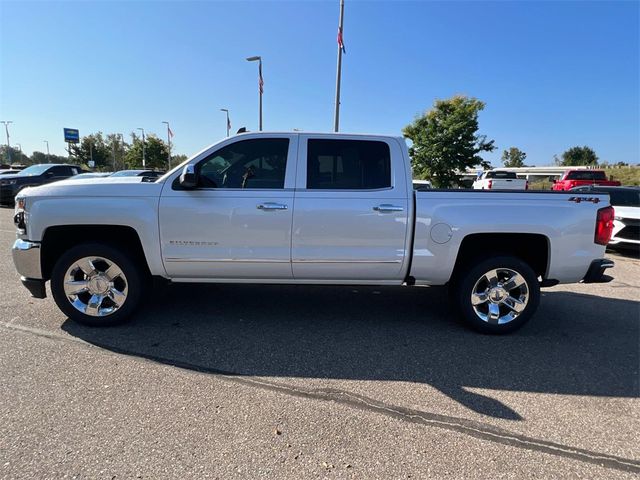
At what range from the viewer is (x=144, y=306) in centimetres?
461

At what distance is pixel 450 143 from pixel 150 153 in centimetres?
4254

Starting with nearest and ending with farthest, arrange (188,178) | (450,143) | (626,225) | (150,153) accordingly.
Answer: (188,178), (626,225), (450,143), (150,153)

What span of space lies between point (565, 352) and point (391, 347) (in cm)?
166

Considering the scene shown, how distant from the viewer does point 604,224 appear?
3.87 m

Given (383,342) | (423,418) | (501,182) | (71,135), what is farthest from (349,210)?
(71,135)

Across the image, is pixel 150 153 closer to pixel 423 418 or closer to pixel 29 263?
pixel 29 263

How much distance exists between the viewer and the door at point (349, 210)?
3.87 metres

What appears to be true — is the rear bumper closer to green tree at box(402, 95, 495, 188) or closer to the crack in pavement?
the crack in pavement

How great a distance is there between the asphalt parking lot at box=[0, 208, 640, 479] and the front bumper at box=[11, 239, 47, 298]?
0.44m

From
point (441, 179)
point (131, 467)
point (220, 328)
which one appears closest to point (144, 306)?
point (220, 328)

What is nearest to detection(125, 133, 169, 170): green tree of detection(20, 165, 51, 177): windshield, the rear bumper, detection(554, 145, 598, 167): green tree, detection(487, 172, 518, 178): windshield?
detection(20, 165, 51, 177): windshield

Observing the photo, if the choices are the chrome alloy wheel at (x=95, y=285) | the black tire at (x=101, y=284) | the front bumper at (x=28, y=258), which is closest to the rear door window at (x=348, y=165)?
the black tire at (x=101, y=284)

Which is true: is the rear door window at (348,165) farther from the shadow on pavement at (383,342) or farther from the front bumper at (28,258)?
the front bumper at (28,258)

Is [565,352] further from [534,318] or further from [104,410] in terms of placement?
[104,410]
